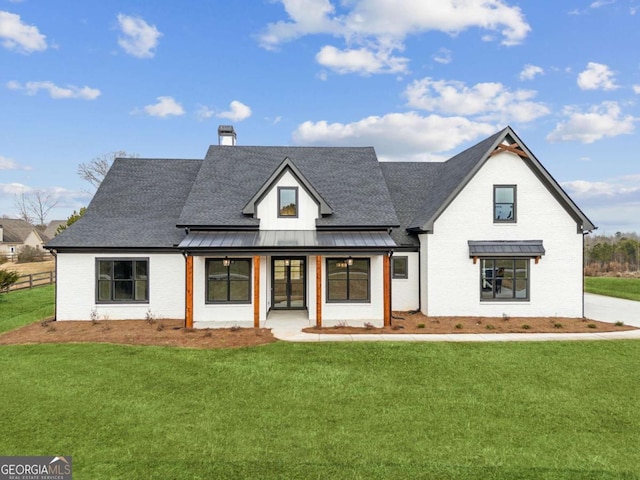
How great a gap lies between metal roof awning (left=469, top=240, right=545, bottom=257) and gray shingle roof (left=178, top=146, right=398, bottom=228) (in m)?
3.87

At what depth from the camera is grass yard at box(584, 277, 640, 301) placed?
76.5 ft

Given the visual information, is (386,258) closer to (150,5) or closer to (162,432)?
(162,432)

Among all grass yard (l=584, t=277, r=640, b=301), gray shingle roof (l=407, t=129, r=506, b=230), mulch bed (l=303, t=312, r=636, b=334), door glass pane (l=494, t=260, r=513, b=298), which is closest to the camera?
mulch bed (l=303, t=312, r=636, b=334)

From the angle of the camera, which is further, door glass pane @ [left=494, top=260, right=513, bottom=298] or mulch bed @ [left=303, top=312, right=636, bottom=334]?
door glass pane @ [left=494, top=260, right=513, bottom=298]

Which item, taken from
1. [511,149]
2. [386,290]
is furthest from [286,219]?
[511,149]

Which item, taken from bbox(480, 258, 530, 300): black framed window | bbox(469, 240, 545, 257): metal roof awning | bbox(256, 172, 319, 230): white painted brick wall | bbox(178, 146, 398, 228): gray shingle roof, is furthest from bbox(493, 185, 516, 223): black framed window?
bbox(256, 172, 319, 230): white painted brick wall

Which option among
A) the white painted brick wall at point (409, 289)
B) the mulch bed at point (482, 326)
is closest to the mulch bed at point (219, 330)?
the mulch bed at point (482, 326)

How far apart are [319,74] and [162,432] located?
102 ft

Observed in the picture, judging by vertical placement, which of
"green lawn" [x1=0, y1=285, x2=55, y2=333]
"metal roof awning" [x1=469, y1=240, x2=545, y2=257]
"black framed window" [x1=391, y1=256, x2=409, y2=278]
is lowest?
"green lawn" [x1=0, y1=285, x2=55, y2=333]

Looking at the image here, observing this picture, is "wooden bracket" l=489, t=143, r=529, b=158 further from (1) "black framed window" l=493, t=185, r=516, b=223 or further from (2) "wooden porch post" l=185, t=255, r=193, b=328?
(2) "wooden porch post" l=185, t=255, r=193, b=328

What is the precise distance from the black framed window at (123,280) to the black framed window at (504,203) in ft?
54.0

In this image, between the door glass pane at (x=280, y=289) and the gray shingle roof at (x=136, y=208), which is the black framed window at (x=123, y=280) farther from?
the door glass pane at (x=280, y=289)

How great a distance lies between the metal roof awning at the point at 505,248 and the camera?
15.9 meters

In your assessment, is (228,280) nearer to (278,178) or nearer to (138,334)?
(138,334)
